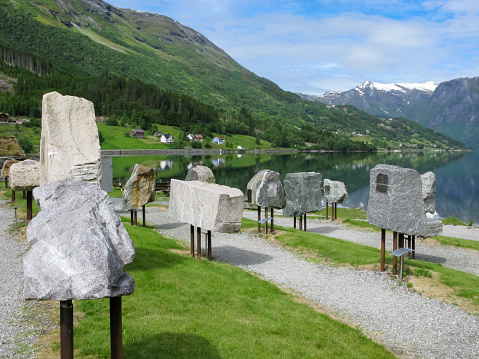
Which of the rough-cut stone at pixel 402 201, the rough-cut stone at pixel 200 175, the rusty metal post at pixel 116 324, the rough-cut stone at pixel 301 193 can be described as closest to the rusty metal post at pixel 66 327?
the rusty metal post at pixel 116 324

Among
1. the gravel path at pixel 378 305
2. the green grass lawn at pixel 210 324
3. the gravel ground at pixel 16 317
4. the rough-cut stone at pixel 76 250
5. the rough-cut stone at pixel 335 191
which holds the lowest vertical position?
the gravel path at pixel 378 305

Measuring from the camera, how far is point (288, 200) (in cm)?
3350

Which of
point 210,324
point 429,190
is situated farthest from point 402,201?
point 429,190

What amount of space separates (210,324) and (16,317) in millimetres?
5382

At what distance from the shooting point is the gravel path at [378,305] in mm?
12547

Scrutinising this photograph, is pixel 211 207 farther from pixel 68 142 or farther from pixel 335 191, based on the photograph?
pixel 335 191

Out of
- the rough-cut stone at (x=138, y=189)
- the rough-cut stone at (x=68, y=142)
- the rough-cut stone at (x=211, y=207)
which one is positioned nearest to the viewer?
the rough-cut stone at (x=68, y=142)

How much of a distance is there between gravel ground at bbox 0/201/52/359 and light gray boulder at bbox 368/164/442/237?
15215mm

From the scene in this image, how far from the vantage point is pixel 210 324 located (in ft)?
36.3

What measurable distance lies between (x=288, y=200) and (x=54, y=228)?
28.2 m

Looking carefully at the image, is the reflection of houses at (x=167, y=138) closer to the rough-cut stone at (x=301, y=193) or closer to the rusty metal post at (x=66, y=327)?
the rough-cut stone at (x=301, y=193)

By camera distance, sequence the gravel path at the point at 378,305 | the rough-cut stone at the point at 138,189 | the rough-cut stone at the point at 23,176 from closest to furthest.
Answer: the gravel path at the point at 378,305
the rough-cut stone at the point at 23,176
the rough-cut stone at the point at 138,189

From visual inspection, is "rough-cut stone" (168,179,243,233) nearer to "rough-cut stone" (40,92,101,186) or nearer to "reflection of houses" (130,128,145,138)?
"rough-cut stone" (40,92,101,186)

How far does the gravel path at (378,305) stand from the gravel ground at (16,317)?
10239 mm
